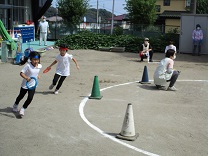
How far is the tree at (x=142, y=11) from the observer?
44.3 meters

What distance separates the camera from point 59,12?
35.9m

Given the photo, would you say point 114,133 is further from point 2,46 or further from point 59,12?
point 59,12

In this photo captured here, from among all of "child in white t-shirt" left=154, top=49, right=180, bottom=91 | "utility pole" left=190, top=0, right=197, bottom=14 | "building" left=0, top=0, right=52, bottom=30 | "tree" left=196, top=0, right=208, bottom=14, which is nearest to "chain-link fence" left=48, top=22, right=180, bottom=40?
"utility pole" left=190, top=0, right=197, bottom=14

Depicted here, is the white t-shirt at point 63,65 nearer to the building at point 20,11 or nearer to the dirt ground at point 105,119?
the dirt ground at point 105,119

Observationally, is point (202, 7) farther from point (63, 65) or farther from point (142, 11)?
point (63, 65)

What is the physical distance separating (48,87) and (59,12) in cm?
2599

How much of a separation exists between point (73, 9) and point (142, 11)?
42.5 ft

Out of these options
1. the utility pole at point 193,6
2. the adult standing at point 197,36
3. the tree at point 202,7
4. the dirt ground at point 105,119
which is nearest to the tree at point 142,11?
the tree at point 202,7

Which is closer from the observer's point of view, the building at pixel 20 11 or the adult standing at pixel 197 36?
the adult standing at pixel 197 36

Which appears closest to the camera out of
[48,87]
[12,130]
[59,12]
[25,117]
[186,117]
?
[12,130]

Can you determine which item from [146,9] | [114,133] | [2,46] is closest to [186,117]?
[114,133]

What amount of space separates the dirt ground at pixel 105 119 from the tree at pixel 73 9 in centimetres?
2188

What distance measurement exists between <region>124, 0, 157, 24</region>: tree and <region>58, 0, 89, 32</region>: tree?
1151cm

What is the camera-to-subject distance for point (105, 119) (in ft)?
25.3
